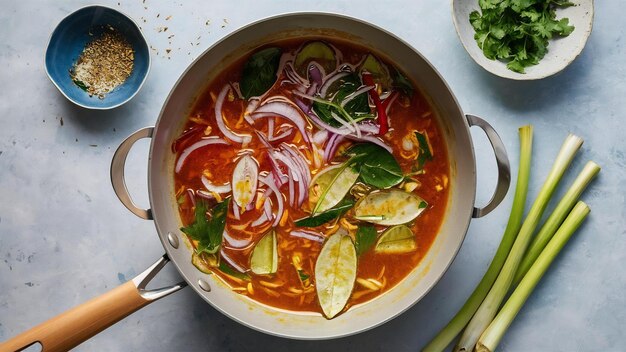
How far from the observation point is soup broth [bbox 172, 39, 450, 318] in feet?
10.0

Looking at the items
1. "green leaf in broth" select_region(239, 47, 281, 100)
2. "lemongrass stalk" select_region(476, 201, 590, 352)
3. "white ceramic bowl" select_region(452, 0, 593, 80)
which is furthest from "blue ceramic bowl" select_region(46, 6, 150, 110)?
"lemongrass stalk" select_region(476, 201, 590, 352)

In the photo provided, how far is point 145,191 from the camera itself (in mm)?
3178

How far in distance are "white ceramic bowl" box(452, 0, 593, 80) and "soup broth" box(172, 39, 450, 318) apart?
363 millimetres

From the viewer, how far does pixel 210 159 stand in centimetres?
305

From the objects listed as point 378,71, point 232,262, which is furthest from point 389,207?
point 232,262

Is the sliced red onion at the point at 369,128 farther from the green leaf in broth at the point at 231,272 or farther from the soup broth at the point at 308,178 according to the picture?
the green leaf in broth at the point at 231,272

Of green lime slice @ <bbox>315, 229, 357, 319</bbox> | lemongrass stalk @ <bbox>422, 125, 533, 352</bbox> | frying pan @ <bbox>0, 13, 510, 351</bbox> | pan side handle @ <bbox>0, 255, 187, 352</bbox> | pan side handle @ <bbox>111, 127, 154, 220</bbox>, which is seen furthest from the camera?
lemongrass stalk @ <bbox>422, 125, 533, 352</bbox>

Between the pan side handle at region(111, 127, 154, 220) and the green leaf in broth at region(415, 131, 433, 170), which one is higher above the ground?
the green leaf in broth at region(415, 131, 433, 170)

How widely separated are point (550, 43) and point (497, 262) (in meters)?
1.06

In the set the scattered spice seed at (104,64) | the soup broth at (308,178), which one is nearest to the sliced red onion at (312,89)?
the soup broth at (308,178)

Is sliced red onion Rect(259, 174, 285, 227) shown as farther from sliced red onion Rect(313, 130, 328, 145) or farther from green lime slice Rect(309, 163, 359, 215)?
sliced red onion Rect(313, 130, 328, 145)

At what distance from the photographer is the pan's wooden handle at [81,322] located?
8.61 ft

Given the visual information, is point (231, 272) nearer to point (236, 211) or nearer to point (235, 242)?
point (235, 242)

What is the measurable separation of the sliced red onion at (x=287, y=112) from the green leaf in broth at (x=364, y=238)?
0.46 meters
